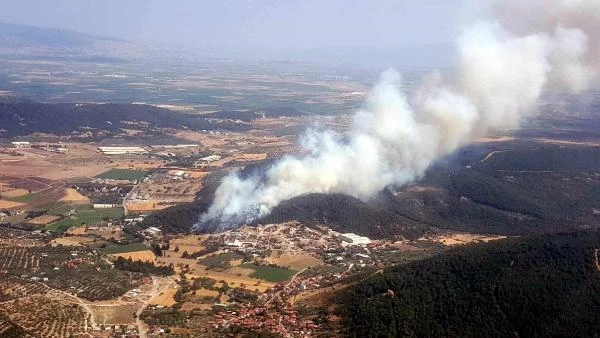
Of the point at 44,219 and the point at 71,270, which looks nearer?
the point at 71,270

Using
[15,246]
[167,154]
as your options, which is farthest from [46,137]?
[15,246]

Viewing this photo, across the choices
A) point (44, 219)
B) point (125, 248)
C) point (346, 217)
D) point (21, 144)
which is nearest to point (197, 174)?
point (44, 219)

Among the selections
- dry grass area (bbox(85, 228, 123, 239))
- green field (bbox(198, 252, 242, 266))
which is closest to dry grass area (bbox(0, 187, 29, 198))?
dry grass area (bbox(85, 228, 123, 239))

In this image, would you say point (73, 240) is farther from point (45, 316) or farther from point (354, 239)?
point (354, 239)

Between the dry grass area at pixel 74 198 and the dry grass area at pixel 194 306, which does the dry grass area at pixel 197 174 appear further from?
the dry grass area at pixel 194 306

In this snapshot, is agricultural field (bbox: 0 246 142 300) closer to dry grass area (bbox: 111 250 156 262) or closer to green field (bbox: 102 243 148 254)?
green field (bbox: 102 243 148 254)

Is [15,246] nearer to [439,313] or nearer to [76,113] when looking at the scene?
[439,313]
